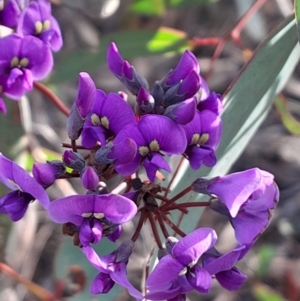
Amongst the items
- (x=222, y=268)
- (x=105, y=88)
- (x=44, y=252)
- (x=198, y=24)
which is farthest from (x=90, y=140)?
(x=198, y=24)

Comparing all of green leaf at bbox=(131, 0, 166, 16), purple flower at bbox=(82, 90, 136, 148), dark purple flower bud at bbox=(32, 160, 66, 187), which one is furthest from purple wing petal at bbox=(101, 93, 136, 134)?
green leaf at bbox=(131, 0, 166, 16)

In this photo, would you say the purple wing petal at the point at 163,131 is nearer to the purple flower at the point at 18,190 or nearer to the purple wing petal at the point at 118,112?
the purple wing petal at the point at 118,112

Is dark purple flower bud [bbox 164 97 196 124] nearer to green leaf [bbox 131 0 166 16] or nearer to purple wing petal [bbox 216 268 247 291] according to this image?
purple wing petal [bbox 216 268 247 291]

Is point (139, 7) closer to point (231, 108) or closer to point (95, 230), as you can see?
point (231, 108)

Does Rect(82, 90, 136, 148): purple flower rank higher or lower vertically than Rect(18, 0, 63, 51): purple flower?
higher

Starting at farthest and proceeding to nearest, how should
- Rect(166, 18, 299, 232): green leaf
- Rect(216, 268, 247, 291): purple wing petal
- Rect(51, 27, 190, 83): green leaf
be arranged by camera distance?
Rect(51, 27, 190, 83): green leaf → Rect(166, 18, 299, 232): green leaf → Rect(216, 268, 247, 291): purple wing petal

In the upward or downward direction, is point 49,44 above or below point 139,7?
above

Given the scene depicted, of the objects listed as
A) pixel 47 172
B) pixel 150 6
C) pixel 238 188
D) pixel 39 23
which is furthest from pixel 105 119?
pixel 150 6

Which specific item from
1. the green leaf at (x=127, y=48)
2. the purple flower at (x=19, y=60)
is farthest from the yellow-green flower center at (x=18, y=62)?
the green leaf at (x=127, y=48)
